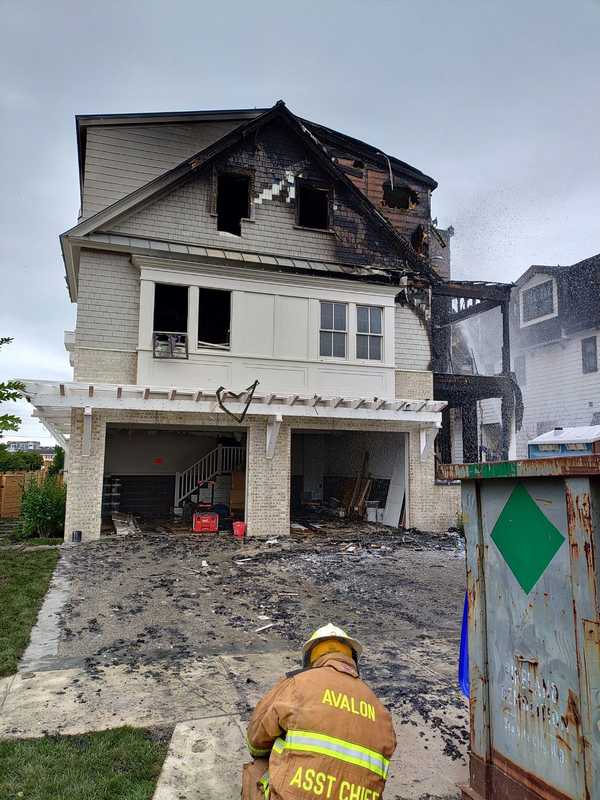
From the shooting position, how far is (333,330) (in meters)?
14.0

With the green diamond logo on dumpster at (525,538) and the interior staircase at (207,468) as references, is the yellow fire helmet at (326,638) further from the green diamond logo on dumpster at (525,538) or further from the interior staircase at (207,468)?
the interior staircase at (207,468)

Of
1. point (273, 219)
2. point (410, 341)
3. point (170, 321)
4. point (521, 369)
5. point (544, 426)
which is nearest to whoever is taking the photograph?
point (273, 219)

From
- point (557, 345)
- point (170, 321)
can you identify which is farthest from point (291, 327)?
point (557, 345)

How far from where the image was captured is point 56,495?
12906 mm

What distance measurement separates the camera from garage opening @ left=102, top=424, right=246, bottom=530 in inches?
→ 646

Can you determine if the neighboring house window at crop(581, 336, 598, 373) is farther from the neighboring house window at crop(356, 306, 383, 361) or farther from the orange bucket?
the orange bucket

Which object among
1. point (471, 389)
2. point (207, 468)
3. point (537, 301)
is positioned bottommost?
point (207, 468)

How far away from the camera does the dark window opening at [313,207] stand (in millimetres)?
14914

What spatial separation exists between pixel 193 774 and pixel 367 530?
11.3 metres

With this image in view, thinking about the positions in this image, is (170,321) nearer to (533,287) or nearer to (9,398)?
(9,398)

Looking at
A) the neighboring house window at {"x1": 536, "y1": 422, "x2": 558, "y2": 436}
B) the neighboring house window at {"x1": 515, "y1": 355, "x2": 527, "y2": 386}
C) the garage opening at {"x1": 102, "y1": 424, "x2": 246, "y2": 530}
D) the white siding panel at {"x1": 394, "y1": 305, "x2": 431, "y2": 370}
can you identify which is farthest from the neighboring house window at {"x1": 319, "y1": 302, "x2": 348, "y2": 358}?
the neighboring house window at {"x1": 515, "y1": 355, "x2": 527, "y2": 386}

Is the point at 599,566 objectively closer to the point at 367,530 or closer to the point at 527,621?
the point at 527,621

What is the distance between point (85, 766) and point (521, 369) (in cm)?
2402

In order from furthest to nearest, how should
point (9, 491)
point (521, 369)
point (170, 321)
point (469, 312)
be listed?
1. point (521, 369)
2. point (469, 312)
3. point (9, 491)
4. point (170, 321)
